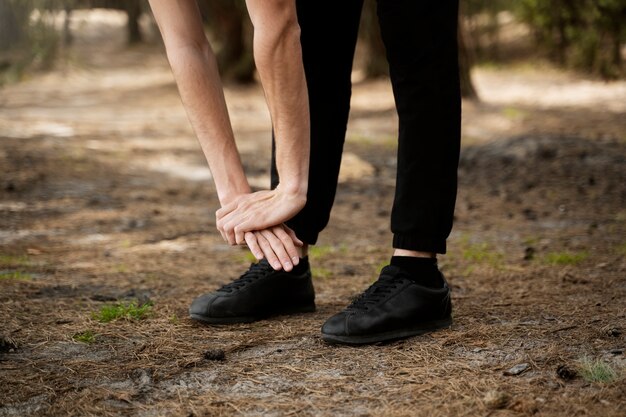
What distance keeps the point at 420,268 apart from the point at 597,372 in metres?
0.58

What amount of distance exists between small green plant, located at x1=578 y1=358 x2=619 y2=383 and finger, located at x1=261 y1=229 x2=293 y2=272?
0.77m

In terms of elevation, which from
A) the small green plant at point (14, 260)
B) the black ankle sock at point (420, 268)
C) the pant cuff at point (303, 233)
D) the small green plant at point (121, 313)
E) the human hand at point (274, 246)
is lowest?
the small green plant at point (14, 260)

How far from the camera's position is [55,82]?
39.7ft

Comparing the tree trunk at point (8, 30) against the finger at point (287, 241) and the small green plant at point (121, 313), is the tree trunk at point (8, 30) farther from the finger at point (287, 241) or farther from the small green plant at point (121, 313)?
the finger at point (287, 241)

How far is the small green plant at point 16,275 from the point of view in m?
2.97

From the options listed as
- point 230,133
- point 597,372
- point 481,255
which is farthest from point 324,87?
point 481,255

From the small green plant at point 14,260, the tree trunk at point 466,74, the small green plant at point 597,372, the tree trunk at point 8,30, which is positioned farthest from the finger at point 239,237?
the tree trunk at point 8,30

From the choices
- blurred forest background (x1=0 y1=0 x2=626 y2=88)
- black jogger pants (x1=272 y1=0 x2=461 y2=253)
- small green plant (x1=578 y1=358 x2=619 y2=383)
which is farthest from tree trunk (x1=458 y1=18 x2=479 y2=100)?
small green plant (x1=578 y1=358 x2=619 y2=383)

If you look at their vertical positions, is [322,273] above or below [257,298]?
below

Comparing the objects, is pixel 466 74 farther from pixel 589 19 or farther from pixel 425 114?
pixel 425 114

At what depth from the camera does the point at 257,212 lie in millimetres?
2145

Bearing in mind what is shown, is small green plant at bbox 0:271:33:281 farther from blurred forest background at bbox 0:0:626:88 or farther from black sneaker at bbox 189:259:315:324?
blurred forest background at bbox 0:0:626:88

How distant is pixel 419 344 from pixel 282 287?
0.51m

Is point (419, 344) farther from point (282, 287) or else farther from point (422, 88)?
point (422, 88)
